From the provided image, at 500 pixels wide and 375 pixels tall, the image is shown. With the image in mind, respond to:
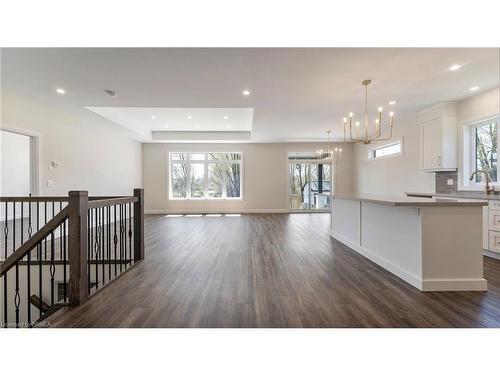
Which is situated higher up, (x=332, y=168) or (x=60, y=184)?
(x=332, y=168)

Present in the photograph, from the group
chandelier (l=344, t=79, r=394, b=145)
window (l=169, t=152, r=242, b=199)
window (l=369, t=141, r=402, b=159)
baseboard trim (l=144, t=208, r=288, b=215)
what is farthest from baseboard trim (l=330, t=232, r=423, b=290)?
window (l=169, t=152, r=242, b=199)

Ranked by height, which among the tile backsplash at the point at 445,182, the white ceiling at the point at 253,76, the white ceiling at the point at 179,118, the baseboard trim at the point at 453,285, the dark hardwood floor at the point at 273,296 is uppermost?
the white ceiling at the point at 179,118

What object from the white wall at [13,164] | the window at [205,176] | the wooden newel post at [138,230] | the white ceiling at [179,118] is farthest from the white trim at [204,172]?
the wooden newel post at [138,230]

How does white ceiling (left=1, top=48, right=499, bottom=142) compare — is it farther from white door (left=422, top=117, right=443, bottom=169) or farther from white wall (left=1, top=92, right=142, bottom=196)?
white door (left=422, top=117, right=443, bottom=169)

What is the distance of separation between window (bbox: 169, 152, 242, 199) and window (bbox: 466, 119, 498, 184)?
6.66 meters

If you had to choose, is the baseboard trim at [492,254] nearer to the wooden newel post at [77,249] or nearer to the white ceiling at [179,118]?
the white ceiling at [179,118]

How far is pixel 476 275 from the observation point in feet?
8.02

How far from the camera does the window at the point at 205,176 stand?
9.10 meters

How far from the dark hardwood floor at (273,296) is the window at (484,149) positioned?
1.65 meters

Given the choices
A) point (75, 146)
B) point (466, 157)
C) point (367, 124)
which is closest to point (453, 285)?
point (466, 157)
